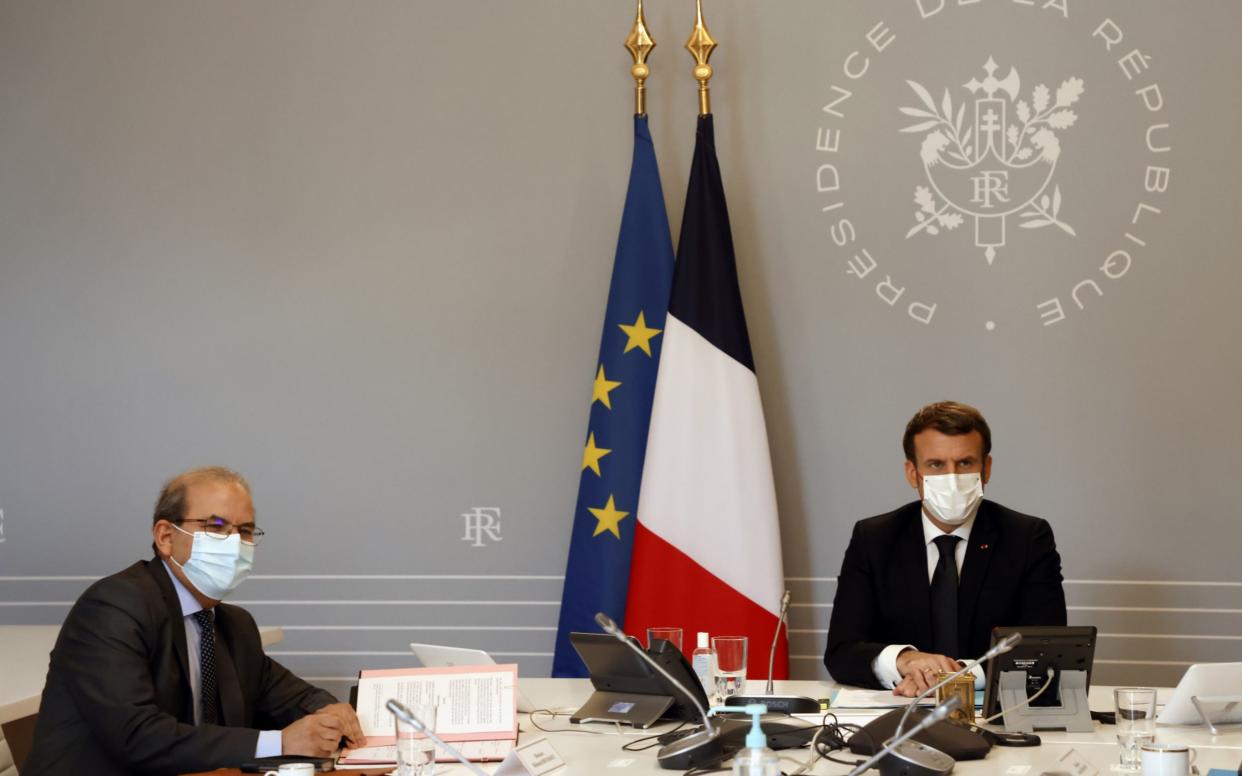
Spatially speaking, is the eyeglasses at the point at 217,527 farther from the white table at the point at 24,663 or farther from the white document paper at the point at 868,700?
the white document paper at the point at 868,700

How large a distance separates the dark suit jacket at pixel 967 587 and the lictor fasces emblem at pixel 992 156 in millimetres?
1284

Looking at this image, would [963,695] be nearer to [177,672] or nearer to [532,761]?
[532,761]

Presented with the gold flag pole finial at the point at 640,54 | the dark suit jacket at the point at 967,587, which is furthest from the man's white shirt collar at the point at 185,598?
the gold flag pole finial at the point at 640,54

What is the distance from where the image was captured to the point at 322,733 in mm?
2342

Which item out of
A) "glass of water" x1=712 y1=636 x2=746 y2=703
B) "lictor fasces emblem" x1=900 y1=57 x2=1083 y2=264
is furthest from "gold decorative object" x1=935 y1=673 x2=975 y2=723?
"lictor fasces emblem" x1=900 y1=57 x2=1083 y2=264

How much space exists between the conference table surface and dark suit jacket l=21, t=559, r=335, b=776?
11cm

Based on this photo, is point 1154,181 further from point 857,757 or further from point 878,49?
point 857,757

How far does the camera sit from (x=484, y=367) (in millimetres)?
4367


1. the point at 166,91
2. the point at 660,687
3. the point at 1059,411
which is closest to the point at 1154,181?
the point at 1059,411

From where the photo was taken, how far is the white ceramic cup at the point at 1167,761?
191cm

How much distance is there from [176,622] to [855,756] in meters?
1.32

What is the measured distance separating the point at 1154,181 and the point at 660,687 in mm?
2533

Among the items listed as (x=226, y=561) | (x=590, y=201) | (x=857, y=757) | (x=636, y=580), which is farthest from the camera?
(x=590, y=201)

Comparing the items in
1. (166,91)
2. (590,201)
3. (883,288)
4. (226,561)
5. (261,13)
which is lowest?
(226,561)
